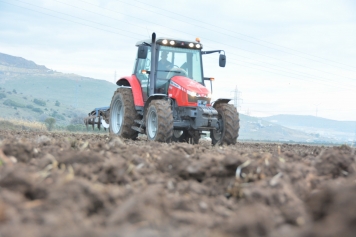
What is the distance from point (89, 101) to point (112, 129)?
157 m

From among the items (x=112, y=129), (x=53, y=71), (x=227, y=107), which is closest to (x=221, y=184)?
(x=227, y=107)

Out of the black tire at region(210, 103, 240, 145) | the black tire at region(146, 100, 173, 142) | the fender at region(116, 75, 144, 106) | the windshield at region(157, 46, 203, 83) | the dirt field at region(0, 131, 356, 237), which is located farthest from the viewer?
the fender at region(116, 75, 144, 106)

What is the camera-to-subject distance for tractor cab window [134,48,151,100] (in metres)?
12.5

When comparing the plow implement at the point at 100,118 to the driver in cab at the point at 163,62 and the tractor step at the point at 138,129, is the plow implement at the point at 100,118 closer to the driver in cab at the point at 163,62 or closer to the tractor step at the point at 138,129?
the tractor step at the point at 138,129

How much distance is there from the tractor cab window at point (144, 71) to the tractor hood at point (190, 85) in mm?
678

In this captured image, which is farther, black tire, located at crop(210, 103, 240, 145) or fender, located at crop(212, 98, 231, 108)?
fender, located at crop(212, 98, 231, 108)

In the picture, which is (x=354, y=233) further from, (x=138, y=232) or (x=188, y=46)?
(x=188, y=46)

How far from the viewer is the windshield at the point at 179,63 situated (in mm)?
12453

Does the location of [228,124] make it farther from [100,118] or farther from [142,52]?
[100,118]

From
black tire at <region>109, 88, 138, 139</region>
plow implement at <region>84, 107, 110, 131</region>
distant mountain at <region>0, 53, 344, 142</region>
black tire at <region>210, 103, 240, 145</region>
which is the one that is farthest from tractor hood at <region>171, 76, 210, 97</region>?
distant mountain at <region>0, 53, 344, 142</region>

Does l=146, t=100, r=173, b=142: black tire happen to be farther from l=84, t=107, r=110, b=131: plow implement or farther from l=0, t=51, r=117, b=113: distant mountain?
l=0, t=51, r=117, b=113: distant mountain

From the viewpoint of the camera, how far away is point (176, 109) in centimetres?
1230

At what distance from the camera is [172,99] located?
12344 millimetres

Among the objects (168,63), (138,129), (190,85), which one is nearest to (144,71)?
(168,63)
